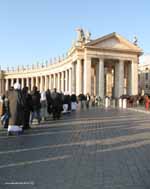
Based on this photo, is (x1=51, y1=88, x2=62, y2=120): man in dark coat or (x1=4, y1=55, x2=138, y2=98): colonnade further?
(x1=4, y1=55, x2=138, y2=98): colonnade

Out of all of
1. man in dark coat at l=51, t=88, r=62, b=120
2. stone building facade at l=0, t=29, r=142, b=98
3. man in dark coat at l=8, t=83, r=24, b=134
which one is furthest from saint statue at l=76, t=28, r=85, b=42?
man in dark coat at l=8, t=83, r=24, b=134

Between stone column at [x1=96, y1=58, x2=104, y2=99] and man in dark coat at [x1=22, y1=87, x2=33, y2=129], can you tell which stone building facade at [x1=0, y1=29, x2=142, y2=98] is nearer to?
stone column at [x1=96, y1=58, x2=104, y2=99]

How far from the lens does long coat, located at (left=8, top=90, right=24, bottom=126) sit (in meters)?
12.5

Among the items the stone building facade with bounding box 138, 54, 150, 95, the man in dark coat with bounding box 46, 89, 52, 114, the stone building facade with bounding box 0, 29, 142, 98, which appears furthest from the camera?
the stone building facade with bounding box 138, 54, 150, 95

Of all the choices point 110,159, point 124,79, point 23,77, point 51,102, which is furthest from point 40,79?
point 110,159

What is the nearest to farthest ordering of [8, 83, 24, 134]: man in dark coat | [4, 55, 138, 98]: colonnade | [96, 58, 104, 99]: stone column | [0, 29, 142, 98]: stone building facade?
[8, 83, 24, 134]: man in dark coat
[4, 55, 138, 98]: colonnade
[0, 29, 142, 98]: stone building facade
[96, 58, 104, 99]: stone column

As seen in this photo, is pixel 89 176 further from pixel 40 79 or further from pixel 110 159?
pixel 40 79

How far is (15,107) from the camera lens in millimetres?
12562

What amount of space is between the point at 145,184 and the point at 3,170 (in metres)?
2.88

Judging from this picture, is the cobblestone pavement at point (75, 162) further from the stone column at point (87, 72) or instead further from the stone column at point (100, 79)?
the stone column at point (100, 79)

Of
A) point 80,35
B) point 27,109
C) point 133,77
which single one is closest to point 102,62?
point 80,35

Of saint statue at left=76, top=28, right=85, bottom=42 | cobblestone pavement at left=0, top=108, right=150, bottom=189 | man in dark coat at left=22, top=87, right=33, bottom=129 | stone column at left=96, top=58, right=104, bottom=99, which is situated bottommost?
cobblestone pavement at left=0, top=108, right=150, bottom=189

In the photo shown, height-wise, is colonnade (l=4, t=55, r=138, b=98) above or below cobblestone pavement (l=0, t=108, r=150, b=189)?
above

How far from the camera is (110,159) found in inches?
318
